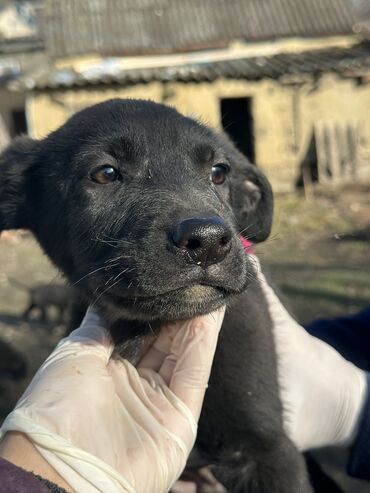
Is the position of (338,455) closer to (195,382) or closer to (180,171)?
(195,382)

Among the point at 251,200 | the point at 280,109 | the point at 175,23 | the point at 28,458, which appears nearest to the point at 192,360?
the point at 28,458

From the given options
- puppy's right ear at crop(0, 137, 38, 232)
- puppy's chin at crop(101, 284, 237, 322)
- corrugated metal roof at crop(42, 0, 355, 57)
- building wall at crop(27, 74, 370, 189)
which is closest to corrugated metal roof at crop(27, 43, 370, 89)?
building wall at crop(27, 74, 370, 189)

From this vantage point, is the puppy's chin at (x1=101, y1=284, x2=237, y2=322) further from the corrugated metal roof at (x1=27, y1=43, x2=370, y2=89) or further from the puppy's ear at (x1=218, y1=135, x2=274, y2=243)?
the corrugated metal roof at (x1=27, y1=43, x2=370, y2=89)

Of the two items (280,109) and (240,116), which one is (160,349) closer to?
(280,109)

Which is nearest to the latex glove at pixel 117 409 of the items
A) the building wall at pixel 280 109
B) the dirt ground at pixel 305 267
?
the dirt ground at pixel 305 267

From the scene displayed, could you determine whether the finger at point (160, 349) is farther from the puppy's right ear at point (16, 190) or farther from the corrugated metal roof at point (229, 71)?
the corrugated metal roof at point (229, 71)

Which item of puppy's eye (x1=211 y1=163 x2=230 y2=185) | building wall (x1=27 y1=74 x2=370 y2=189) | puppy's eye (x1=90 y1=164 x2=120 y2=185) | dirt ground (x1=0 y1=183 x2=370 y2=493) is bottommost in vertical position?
dirt ground (x1=0 y1=183 x2=370 y2=493)

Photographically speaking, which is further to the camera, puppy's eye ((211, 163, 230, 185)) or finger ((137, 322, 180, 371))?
puppy's eye ((211, 163, 230, 185))
